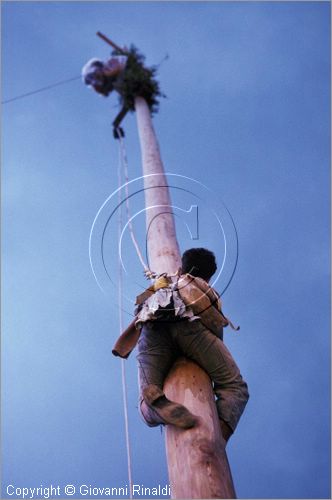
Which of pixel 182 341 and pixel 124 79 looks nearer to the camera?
pixel 182 341

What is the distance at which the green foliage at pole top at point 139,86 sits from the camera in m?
9.10

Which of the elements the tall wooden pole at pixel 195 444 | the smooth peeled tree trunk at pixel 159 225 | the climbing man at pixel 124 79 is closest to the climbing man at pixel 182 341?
A: the tall wooden pole at pixel 195 444

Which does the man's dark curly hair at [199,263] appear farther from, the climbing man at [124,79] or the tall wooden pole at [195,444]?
the climbing man at [124,79]

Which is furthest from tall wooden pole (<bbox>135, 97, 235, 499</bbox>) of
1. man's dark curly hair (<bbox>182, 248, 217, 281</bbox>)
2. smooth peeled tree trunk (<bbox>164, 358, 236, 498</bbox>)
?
man's dark curly hair (<bbox>182, 248, 217, 281</bbox>)

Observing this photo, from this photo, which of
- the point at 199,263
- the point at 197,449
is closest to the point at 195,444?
the point at 197,449

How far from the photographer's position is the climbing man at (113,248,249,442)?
3.14 m

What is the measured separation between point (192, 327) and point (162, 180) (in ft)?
8.54

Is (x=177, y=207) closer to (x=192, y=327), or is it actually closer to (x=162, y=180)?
(x=162, y=180)

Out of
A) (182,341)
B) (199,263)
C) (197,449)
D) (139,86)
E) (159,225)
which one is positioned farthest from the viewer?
(139,86)

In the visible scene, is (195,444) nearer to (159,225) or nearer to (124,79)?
(159,225)

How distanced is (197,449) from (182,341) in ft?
2.62

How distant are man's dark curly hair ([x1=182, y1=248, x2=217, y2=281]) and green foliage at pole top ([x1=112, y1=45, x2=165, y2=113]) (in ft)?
19.6

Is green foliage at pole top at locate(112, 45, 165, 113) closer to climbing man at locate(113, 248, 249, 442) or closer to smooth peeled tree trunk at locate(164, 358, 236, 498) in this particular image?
climbing man at locate(113, 248, 249, 442)

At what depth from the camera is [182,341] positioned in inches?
130
